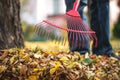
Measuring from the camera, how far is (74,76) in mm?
3771

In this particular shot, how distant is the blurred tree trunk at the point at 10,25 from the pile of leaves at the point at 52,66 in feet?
1.40

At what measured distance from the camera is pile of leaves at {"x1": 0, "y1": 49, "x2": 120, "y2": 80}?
3762 millimetres

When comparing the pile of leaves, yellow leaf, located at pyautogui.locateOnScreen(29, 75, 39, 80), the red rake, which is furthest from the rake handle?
yellow leaf, located at pyautogui.locateOnScreen(29, 75, 39, 80)

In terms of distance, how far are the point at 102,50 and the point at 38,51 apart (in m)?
1.00

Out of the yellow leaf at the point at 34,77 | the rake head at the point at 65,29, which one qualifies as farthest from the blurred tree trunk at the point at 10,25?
the yellow leaf at the point at 34,77

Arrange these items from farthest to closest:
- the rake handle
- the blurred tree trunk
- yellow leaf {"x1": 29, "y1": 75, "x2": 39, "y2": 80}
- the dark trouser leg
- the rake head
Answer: the dark trouser leg
the blurred tree trunk
the rake handle
the rake head
yellow leaf {"x1": 29, "y1": 75, "x2": 39, "y2": 80}

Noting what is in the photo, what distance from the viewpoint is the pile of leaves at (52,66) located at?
376 cm

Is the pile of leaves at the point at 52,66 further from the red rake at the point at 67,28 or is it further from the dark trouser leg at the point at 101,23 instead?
the dark trouser leg at the point at 101,23

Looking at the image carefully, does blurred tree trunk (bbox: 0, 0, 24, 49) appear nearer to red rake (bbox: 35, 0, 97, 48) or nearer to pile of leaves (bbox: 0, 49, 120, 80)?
pile of leaves (bbox: 0, 49, 120, 80)

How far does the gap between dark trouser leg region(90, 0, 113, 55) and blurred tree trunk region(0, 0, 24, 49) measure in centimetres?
77

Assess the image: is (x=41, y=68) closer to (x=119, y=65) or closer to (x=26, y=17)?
(x=119, y=65)

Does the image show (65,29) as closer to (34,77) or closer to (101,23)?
(34,77)

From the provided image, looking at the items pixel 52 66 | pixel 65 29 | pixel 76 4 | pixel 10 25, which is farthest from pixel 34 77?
pixel 10 25

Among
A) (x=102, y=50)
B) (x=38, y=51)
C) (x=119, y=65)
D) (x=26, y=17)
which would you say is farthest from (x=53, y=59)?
(x=26, y=17)
